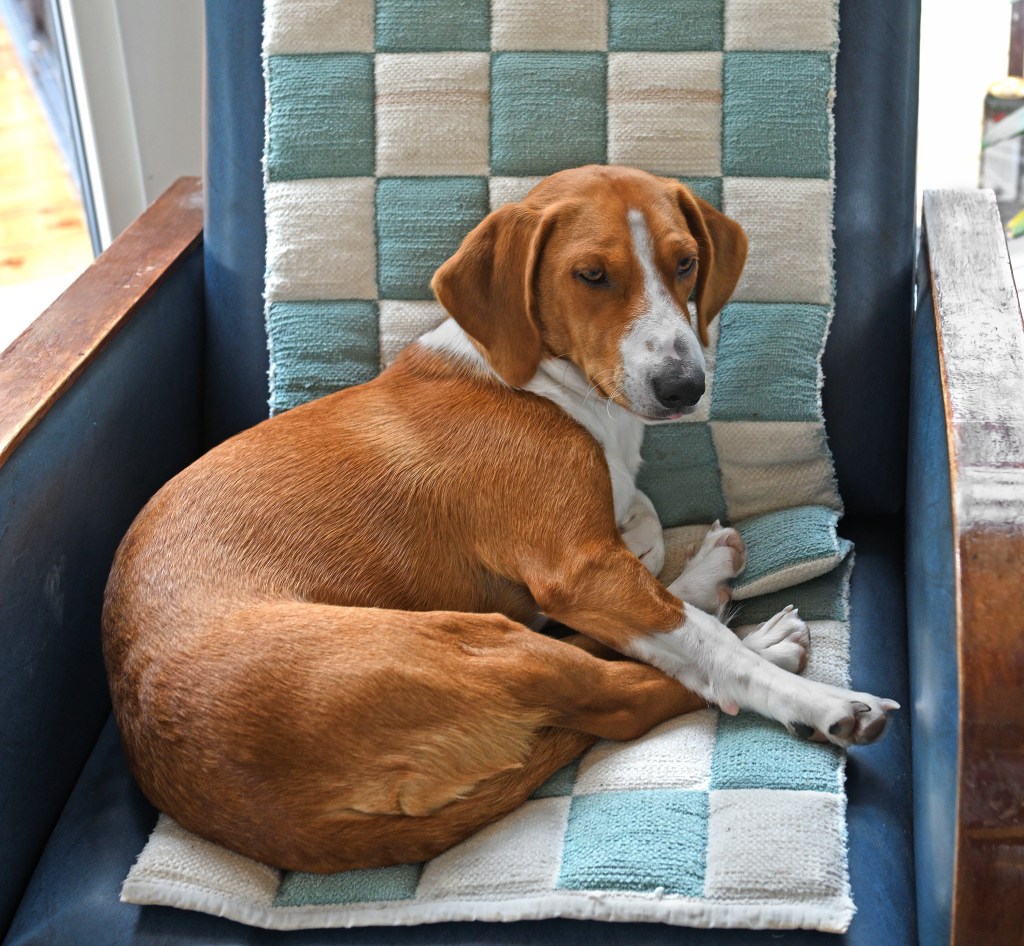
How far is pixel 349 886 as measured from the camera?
4.26 feet

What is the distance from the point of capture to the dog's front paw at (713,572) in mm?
1689

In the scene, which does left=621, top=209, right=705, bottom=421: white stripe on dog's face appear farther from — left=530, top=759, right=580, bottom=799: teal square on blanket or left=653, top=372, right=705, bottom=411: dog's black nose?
left=530, top=759, right=580, bottom=799: teal square on blanket

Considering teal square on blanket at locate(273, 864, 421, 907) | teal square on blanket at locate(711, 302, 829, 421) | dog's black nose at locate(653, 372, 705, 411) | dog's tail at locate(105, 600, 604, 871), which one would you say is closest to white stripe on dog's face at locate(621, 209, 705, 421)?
dog's black nose at locate(653, 372, 705, 411)

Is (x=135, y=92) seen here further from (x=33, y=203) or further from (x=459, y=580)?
(x=459, y=580)

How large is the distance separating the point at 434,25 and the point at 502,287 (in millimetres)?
502

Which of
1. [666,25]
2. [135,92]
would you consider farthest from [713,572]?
[135,92]

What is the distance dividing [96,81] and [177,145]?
199 millimetres

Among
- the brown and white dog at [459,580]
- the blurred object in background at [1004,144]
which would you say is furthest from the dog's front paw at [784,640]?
the blurred object in background at [1004,144]

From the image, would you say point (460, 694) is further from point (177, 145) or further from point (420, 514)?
point (177, 145)

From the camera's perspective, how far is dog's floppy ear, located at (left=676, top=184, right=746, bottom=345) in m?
1.67

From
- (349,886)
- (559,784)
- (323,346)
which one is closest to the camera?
(349,886)

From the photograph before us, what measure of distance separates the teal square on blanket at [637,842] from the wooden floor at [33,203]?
202 centimetres

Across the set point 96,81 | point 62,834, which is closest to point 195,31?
point 96,81

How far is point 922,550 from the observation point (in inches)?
54.2
